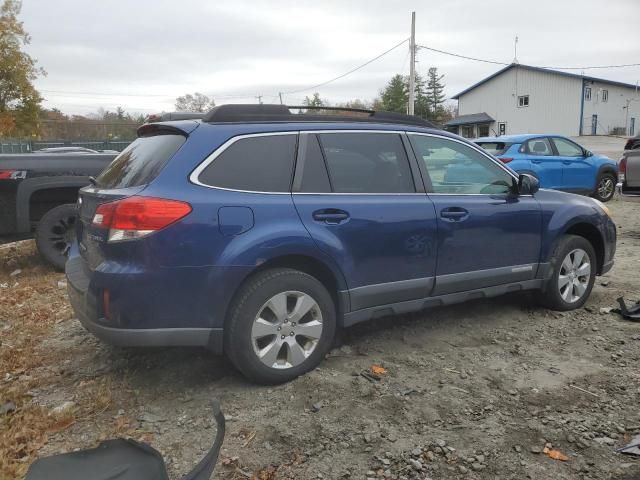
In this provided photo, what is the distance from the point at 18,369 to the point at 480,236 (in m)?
3.49

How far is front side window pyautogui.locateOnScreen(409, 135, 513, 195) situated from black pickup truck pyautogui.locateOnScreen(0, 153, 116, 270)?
4.05m

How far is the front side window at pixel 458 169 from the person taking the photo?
4.08m

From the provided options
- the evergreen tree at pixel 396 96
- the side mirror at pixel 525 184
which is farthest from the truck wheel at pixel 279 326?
the evergreen tree at pixel 396 96

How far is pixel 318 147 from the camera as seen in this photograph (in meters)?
3.62

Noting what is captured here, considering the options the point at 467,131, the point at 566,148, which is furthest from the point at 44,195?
the point at 467,131

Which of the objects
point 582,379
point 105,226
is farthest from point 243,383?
point 582,379

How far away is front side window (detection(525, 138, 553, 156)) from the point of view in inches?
439

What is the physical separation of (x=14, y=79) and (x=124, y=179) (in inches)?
1680

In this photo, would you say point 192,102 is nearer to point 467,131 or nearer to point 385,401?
point 467,131

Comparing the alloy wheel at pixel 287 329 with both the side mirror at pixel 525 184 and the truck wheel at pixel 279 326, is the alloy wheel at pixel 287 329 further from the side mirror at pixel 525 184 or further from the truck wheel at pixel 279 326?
the side mirror at pixel 525 184

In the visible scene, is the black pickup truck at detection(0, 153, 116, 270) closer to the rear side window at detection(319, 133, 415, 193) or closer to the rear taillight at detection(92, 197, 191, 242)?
the rear taillight at detection(92, 197, 191, 242)

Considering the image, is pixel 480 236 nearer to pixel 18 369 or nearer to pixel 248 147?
pixel 248 147

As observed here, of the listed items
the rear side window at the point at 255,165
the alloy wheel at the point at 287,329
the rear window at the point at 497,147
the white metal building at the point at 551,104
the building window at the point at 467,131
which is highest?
the white metal building at the point at 551,104

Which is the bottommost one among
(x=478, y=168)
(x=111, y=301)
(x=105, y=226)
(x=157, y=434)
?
(x=157, y=434)
